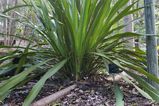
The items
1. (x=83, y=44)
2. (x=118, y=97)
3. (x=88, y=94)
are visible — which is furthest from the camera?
(x=83, y=44)

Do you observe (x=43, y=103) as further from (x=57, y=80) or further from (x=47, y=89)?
(x=57, y=80)

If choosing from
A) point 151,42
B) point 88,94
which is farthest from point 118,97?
point 151,42

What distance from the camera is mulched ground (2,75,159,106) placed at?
2059 mm

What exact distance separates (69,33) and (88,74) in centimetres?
42

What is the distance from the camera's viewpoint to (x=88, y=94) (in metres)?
2.16

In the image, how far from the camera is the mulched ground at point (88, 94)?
6.75 feet

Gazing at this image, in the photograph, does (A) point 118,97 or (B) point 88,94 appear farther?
(B) point 88,94

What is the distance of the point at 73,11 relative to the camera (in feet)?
7.18

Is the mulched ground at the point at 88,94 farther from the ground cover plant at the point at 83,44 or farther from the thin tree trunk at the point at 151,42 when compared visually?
the thin tree trunk at the point at 151,42

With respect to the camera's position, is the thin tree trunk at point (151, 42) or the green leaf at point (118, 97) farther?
the thin tree trunk at point (151, 42)

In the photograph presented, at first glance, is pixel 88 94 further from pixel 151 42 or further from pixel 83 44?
pixel 151 42

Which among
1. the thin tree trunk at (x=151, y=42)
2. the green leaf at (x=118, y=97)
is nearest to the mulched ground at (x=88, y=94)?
the green leaf at (x=118, y=97)

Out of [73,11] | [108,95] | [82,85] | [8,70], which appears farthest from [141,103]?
[8,70]

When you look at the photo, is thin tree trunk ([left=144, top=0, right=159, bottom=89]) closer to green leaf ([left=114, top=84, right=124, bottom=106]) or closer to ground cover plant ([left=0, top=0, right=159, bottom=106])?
ground cover plant ([left=0, top=0, right=159, bottom=106])
